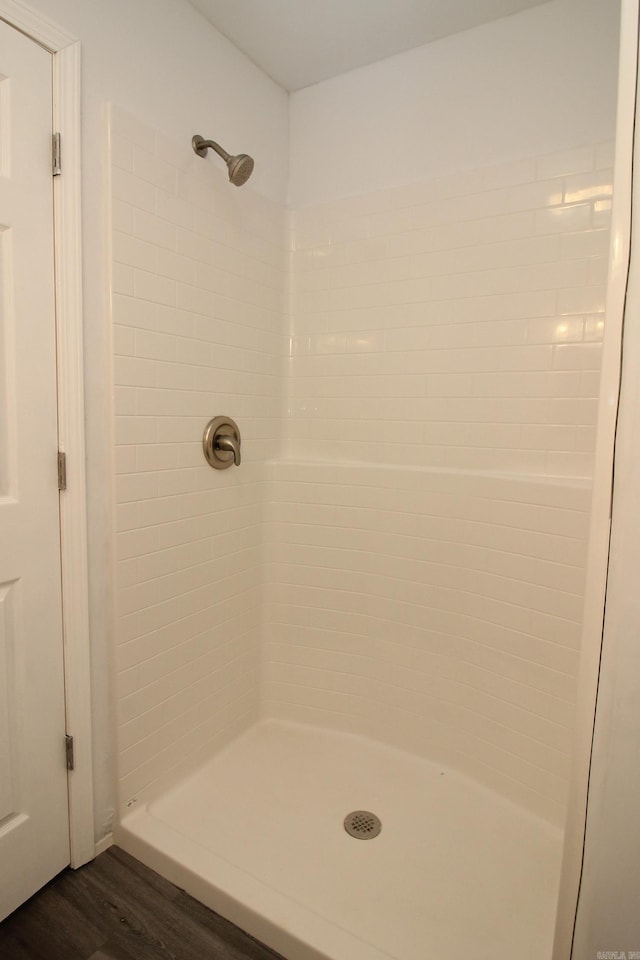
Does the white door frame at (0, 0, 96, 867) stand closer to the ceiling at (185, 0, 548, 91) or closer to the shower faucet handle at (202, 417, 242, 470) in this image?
the shower faucet handle at (202, 417, 242, 470)

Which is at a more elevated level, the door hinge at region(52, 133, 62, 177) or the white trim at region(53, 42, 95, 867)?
the door hinge at region(52, 133, 62, 177)

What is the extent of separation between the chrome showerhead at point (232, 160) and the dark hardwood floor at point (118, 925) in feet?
6.50

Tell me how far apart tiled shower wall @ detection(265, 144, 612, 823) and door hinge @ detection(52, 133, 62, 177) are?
96 centimetres

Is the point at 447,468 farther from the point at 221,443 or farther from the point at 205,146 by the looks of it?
the point at 205,146

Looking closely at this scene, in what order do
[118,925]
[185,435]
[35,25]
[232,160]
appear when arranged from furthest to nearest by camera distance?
[185,435] < [232,160] < [118,925] < [35,25]

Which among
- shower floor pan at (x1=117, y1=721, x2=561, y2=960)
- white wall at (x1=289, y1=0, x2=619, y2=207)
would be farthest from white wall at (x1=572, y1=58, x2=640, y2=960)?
white wall at (x1=289, y1=0, x2=619, y2=207)

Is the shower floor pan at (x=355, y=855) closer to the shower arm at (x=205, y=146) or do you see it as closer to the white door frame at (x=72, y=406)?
the white door frame at (x=72, y=406)

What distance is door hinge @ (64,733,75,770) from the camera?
51.3 inches

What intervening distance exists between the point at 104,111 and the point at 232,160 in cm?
35

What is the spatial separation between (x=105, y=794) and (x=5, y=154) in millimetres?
1637


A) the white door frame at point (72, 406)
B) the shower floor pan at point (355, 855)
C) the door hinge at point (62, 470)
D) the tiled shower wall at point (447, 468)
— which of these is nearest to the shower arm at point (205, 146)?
the white door frame at point (72, 406)

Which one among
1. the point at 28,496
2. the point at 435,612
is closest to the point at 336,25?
the point at 28,496

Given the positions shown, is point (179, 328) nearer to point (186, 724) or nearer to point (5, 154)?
point (5, 154)

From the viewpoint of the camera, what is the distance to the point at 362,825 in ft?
4.80
